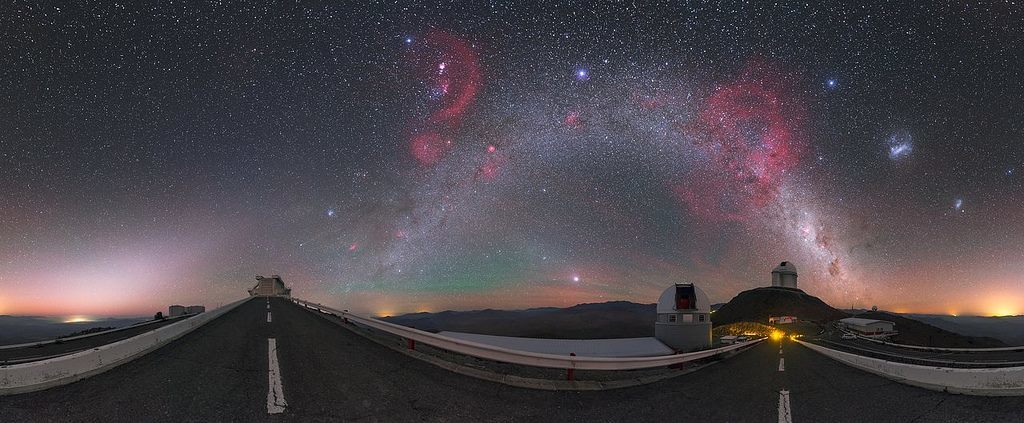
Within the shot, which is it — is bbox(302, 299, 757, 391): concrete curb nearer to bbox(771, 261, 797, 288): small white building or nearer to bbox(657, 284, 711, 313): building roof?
bbox(657, 284, 711, 313): building roof

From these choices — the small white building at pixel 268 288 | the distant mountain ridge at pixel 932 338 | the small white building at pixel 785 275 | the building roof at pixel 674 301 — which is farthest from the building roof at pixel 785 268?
the small white building at pixel 268 288

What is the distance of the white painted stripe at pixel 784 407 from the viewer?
7.54 meters

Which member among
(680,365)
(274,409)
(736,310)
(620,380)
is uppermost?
(274,409)

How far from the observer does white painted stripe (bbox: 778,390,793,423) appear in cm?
754

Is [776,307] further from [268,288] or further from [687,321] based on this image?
[268,288]

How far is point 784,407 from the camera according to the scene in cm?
845

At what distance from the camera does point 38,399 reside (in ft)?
21.2

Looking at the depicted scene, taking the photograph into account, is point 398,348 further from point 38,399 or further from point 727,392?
point 727,392

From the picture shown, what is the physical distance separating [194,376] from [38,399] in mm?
2098

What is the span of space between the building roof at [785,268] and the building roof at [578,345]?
9957cm

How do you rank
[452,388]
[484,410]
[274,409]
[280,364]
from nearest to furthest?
[274,409]
[484,410]
[452,388]
[280,364]

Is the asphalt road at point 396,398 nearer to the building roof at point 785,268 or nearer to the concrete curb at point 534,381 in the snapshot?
the concrete curb at point 534,381

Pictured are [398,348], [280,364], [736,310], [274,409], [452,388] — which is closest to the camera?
[274,409]

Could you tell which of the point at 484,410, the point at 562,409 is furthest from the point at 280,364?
the point at 562,409
